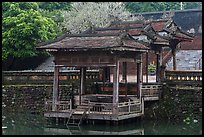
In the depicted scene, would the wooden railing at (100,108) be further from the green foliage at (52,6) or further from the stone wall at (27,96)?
the green foliage at (52,6)

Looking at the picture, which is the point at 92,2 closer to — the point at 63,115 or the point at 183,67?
the point at 183,67

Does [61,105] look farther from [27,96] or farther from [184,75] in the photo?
[184,75]

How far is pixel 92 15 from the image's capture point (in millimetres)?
39344

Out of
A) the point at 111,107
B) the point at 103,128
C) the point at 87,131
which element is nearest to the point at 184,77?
the point at 111,107

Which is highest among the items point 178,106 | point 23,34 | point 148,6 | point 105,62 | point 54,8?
point 148,6

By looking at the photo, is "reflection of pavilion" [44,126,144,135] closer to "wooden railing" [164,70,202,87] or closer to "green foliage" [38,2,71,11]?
"wooden railing" [164,70,202,87]

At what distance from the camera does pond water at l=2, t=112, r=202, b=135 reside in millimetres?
19734

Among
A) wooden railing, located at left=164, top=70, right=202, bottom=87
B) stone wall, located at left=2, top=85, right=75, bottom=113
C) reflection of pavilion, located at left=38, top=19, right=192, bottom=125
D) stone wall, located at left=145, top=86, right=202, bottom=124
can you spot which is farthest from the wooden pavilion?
stone wall, located at left=2, top=85, right=75, bottom=113

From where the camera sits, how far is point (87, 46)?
21297 mm

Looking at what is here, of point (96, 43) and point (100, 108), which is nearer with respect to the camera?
point (96, 43)

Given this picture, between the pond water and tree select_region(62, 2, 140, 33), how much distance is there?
1729cm

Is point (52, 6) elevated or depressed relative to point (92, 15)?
elevated

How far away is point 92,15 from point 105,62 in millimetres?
18517

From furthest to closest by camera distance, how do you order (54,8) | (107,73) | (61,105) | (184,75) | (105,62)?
1. (54,8)
2. (107,73)
3. (184,75)
4. (61,105)
5. (105,62)
